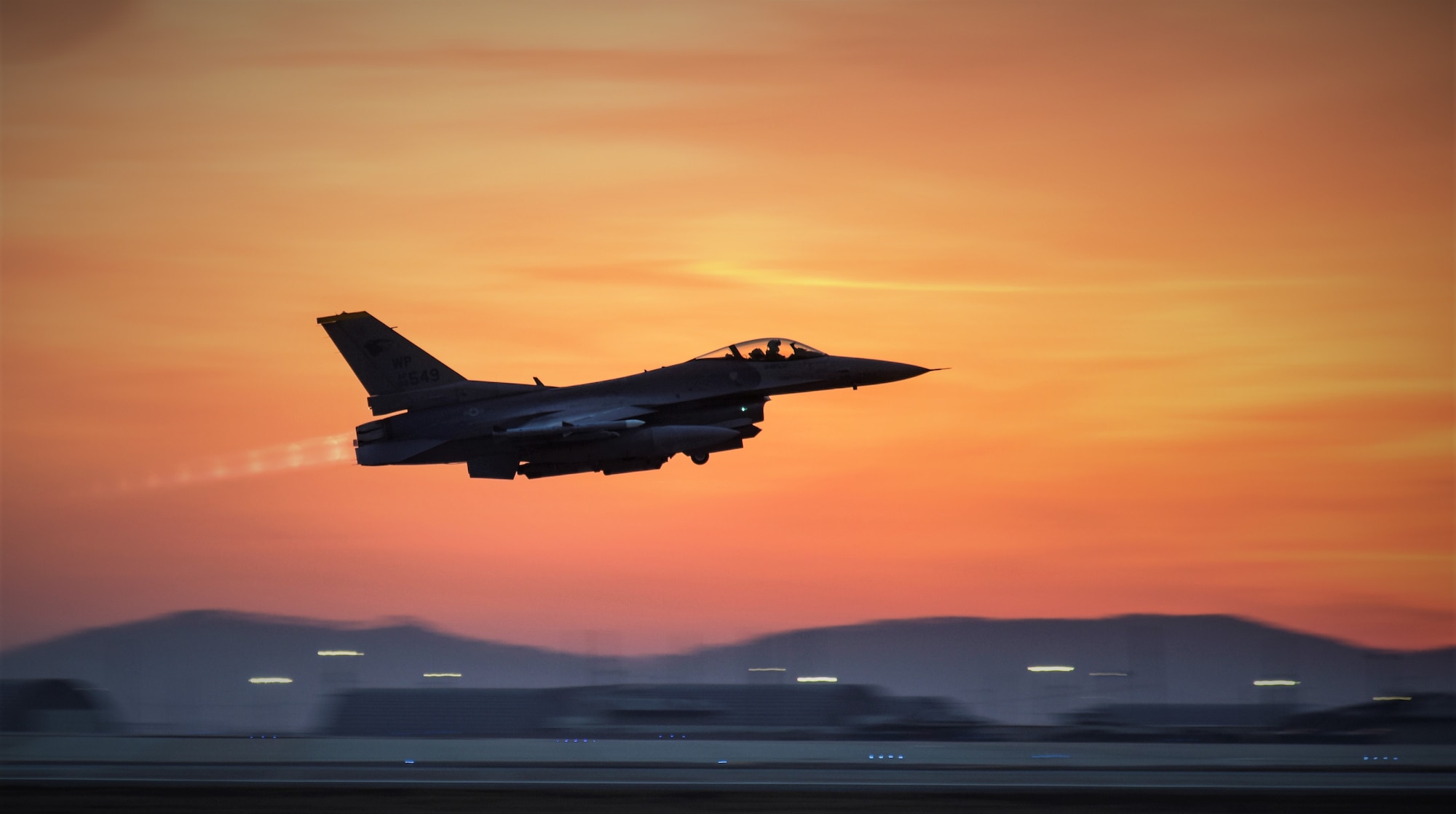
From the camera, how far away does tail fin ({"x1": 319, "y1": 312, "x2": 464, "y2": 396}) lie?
162ft

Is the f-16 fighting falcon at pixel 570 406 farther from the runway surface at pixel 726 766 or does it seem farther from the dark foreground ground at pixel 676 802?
the dark foreground ground at pixel 676 802

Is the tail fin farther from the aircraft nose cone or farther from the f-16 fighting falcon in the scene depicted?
the aircraft nose cone

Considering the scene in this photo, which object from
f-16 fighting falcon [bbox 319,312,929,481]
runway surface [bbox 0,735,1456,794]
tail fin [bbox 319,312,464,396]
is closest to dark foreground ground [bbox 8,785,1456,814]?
runway surface [bbox 0,735,1456,794]

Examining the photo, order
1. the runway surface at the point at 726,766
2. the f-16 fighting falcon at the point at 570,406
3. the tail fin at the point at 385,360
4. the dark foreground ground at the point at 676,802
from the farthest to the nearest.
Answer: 1. the tail fin at the point at 385,360
2. the f-16 fighting falcon at the point at 570,406
3. the runway surface at the point at 726,766
4. the dark foreground ground at the point at 676,802

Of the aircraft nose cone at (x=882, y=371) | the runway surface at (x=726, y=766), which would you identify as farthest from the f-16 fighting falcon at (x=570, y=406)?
the runway surface at (x=726, y=766)

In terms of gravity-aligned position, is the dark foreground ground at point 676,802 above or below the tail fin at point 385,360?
below

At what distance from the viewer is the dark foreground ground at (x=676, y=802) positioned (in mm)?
36656

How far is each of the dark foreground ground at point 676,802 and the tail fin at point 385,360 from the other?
15186mm

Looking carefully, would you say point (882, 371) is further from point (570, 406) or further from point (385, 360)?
point (385, 360)

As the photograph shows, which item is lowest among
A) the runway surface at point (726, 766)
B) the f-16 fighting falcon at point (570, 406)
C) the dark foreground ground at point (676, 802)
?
the dark foreground ground at point (676, 802)

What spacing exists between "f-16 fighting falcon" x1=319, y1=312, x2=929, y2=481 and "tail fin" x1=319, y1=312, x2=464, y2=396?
0.12 feet

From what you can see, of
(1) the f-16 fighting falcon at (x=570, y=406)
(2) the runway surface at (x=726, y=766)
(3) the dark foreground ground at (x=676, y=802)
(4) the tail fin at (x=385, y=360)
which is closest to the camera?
(3) the dark foreground ground at (x=676, y=802)

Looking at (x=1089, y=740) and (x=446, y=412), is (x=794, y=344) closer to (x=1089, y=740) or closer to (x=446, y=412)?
(x=446, y=412)

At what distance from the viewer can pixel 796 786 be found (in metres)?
41.3
